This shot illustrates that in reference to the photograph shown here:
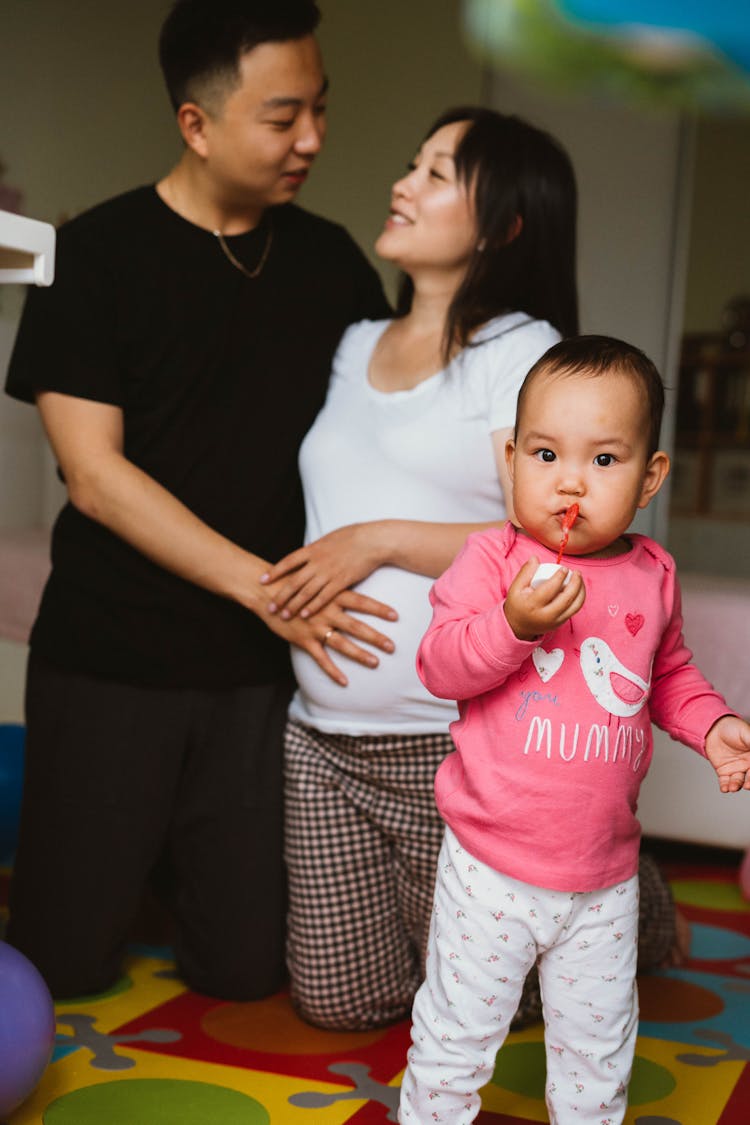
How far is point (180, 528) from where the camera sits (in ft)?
5.53

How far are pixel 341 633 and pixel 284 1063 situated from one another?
535 mm

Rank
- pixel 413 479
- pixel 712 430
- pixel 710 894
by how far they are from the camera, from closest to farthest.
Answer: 1. pixel 413 479
2. pixel 710 894
3. pixel 712 430

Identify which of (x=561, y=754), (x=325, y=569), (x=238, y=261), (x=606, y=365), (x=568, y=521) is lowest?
(x=561, y=754)

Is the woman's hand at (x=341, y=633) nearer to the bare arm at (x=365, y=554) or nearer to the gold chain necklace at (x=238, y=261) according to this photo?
the bare arm at (x=365, y=554)

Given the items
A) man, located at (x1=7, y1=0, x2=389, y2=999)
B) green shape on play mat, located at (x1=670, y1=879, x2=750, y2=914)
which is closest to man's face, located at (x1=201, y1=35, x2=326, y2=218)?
man, located at (x1=7, y1=0, x2=389, y2=999)

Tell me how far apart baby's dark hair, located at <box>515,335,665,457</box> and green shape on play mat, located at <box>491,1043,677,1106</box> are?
2.60ft

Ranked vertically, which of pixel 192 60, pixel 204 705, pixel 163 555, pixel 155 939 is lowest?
pixel 155 939

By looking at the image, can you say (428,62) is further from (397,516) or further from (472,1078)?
(472,1078)

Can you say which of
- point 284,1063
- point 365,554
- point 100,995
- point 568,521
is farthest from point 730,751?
point 100,995

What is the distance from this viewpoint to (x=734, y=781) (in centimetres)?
115

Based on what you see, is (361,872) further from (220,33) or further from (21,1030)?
(220,33)

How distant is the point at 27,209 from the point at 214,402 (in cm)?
251

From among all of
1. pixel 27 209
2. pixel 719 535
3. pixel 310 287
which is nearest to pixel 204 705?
pixel 310 287

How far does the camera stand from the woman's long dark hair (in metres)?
1.67
